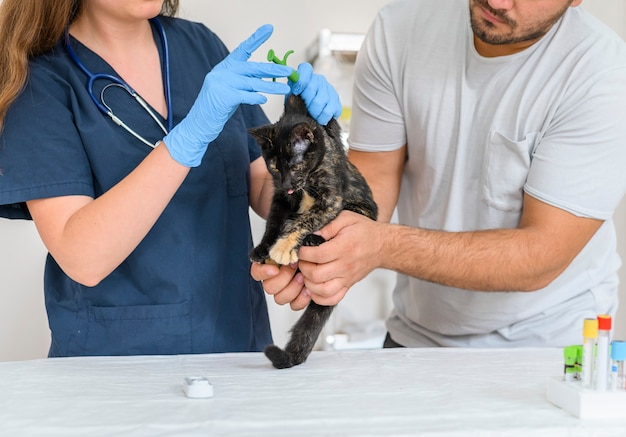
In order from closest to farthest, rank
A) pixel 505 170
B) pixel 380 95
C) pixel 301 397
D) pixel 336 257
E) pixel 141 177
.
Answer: pixel 301 397 → pixel 141 177 → pixel 336 257 → pixel 505 170 → pixel 380 95

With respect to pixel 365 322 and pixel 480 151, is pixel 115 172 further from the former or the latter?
pixel 365 322

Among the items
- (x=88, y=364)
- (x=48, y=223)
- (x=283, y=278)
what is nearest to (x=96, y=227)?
(x=48, y=223)

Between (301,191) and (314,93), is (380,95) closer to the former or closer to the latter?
(314,93)

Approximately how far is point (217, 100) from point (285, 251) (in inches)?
12.2

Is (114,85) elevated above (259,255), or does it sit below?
above

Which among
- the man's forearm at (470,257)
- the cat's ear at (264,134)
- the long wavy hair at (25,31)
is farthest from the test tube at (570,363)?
the long wavy hair at (25,31)

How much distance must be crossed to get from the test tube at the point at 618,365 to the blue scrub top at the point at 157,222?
2.73 feet

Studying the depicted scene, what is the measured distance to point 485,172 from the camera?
5.38ft

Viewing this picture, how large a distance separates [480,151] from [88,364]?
98 cm

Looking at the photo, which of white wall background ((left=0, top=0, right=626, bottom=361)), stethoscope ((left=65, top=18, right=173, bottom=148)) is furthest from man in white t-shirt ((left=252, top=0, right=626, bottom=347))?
white wall background ((left=0, top=0, right=626, bottom=361))

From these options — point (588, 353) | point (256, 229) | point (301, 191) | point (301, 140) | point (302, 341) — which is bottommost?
point (256, 229)

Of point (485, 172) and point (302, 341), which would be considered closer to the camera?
point (302, 341)

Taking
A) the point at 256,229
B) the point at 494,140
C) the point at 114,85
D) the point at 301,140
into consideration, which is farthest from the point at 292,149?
the point at 256,229

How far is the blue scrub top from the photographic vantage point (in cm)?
136
